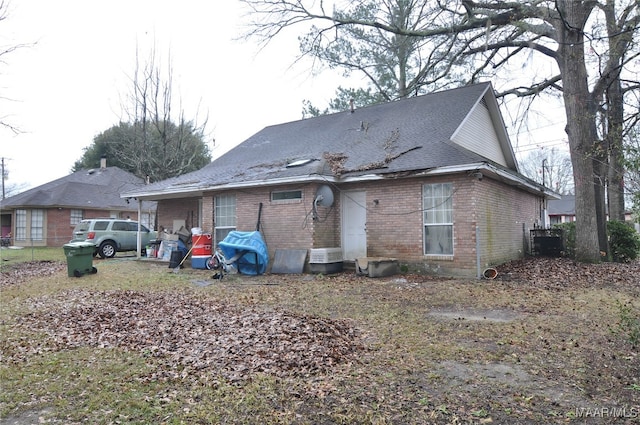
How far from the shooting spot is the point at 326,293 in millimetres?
8320

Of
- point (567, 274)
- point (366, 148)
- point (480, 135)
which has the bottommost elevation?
point (567, 274)

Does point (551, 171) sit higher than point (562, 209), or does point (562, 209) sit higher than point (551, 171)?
point (551, 171)

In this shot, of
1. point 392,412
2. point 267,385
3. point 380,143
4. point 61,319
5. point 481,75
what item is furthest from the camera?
point 481,75

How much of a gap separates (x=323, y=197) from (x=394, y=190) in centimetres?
196

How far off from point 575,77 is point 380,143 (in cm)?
602

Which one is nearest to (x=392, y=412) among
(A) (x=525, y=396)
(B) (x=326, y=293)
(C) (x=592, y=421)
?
(A) (x=525, y=396)

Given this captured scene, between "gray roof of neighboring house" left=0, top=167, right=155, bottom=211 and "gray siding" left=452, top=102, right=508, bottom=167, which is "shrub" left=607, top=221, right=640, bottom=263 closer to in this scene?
"gray siding" left=452, top=102, right=508, bottom=167

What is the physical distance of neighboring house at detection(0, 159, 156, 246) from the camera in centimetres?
2358

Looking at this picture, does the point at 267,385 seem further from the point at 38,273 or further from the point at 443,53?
the point at 443,53

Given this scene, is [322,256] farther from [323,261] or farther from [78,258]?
[78,258]

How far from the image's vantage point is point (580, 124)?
1192 centimetres

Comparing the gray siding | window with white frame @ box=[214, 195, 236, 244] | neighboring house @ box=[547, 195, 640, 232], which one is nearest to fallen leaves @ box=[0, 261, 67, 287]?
window with white frame @ box=[214, 195, 236, 244]

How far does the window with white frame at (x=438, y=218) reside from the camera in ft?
33.7

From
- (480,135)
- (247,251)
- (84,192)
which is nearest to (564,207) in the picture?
(480,135)
